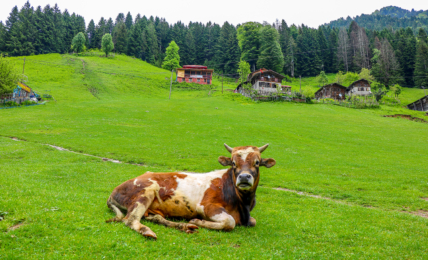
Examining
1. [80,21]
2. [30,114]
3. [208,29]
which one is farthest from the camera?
[208,29]

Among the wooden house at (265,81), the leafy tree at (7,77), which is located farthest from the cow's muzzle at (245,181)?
the wooden house at (265,81)

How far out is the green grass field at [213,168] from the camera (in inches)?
227

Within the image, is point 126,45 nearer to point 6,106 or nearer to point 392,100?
point 6,106

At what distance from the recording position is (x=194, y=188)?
306 inches

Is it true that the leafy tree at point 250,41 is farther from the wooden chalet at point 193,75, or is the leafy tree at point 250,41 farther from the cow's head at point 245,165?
the cow's head at point 245,165

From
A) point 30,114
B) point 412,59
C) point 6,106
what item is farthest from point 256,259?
point 412,59

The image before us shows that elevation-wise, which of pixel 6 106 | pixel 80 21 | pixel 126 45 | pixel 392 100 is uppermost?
pixel 80 21

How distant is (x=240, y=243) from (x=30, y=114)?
4439 cm

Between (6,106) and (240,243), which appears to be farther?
(6,106)

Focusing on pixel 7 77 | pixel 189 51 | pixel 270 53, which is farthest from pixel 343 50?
pixel 7 77

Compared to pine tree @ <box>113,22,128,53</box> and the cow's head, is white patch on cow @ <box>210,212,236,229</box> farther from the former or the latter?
pine tree @ <box>113,22,128,53</box>

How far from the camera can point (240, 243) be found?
6223mm

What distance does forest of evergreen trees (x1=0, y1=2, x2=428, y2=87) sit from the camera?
378 ft

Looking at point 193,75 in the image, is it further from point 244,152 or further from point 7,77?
point 244,152
